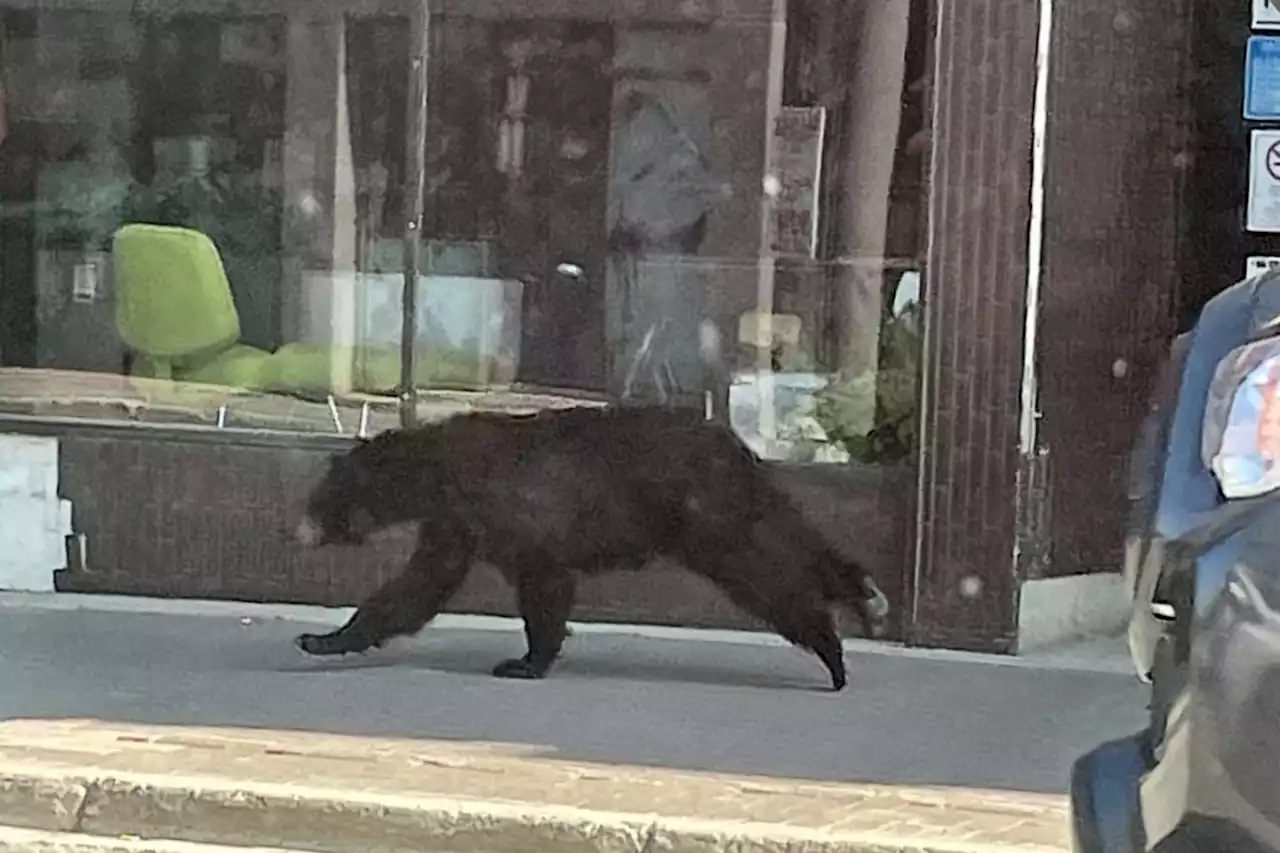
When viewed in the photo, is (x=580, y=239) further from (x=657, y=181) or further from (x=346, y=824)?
(x=346, y=824)

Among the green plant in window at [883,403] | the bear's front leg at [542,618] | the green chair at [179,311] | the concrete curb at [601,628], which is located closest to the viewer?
the bear's front leg at [542,618]

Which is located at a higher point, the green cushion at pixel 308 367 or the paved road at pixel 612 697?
the green cushion at pixel 308 367

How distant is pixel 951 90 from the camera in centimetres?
710

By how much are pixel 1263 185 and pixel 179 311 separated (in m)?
4.21

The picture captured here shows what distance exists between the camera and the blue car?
224 cm

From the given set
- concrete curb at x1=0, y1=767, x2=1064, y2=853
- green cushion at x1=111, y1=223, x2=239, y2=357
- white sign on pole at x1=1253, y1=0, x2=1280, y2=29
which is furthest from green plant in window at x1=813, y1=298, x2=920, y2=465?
concrete curb at x1=0, y1=767, x2=1064, y2=853

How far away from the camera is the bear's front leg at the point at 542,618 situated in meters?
6.75

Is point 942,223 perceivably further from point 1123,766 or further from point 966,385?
point 1123,766

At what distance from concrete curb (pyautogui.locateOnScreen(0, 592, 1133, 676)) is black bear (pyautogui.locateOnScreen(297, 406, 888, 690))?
250 millimetres

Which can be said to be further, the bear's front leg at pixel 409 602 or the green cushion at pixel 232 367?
the green cushion at pixel 232 367

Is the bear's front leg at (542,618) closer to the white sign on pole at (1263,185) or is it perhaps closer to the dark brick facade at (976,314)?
the dark brick facade at (976,314)

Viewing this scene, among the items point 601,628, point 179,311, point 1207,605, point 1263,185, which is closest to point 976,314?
point 1263,185

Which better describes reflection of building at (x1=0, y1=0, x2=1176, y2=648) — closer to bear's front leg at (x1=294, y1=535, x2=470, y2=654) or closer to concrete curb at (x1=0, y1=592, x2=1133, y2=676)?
concrete curb at (x1=0, y1=592, x2=1133, y2=676)

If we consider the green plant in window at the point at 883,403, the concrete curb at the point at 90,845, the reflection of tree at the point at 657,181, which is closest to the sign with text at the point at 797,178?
the reflection of tree at the point at 657,181
